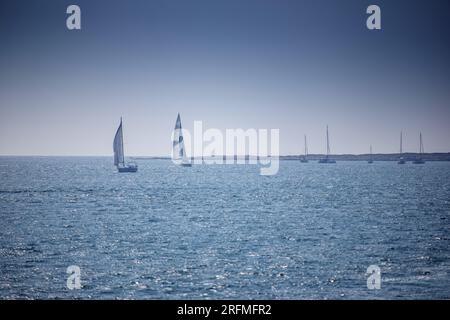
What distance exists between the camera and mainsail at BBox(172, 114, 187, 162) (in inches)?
6841

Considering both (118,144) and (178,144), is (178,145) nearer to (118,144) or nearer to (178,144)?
(178,144)

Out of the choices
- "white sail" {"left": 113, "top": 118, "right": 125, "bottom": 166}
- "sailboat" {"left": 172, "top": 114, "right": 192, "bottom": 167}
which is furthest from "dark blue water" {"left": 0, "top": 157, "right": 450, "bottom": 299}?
"sailboat" {"left": 172, "top": 114, "right": 192, "bottom": 167}

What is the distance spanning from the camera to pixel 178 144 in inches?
7116

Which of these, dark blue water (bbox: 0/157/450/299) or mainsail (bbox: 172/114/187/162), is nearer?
dark blue water (bbox: 0/157/450/299)

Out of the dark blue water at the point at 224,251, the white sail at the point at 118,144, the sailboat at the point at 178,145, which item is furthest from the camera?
the sailboat at the point at 178,145

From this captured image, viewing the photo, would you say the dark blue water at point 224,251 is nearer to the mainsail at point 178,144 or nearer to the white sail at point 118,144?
the white sail at point 118,144

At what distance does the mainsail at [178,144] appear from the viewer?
570 feet

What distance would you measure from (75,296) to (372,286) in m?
16.9

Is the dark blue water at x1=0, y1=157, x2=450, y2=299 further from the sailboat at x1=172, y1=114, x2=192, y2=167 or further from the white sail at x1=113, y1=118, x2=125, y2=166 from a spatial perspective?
the sailboat at x1=172, y1=114, x2=192, y2=167

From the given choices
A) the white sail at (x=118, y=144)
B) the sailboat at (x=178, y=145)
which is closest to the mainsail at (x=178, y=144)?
the sailboat at (x=178, y=145)

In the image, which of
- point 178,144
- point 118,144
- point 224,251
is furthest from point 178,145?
point 224,251

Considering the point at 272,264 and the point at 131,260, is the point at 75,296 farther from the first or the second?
the point at 272,264

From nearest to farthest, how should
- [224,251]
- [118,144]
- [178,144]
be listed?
[224,251] → [118,144] → [178,144]
